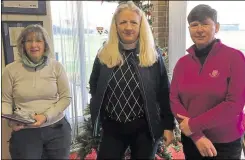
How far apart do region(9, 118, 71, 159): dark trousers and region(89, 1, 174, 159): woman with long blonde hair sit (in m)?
0.28

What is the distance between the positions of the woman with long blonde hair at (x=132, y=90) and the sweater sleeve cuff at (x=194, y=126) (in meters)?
0.22

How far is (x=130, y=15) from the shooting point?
1227 mm

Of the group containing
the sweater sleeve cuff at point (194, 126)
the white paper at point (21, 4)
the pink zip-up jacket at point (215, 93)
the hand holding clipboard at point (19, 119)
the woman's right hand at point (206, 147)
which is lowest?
the woman's right hand at point (206, 147)

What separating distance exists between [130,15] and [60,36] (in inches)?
45.2

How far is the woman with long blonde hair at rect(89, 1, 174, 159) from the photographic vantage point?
1.23 meters

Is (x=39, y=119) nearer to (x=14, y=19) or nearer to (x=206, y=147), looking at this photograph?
(x=206, y=147)

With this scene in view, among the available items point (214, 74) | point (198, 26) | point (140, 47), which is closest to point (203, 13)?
point (198, 26)

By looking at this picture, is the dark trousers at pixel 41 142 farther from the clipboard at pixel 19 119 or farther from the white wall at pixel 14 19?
the white wall at pixel 14 19

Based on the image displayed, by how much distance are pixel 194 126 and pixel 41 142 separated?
852mm

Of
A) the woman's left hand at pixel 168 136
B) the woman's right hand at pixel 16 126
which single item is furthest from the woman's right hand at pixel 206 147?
the woman's right hand at pixel 16 126

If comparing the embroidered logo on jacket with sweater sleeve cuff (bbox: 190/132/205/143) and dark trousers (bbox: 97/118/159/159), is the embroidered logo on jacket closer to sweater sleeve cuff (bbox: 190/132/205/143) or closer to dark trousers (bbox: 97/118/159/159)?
sweater sleeve cuff (bbox: 190/132/205/143)

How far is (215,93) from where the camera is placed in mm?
1017

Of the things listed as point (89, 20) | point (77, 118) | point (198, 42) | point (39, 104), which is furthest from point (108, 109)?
point (89, 20)

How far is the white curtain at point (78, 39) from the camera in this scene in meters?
2.19
